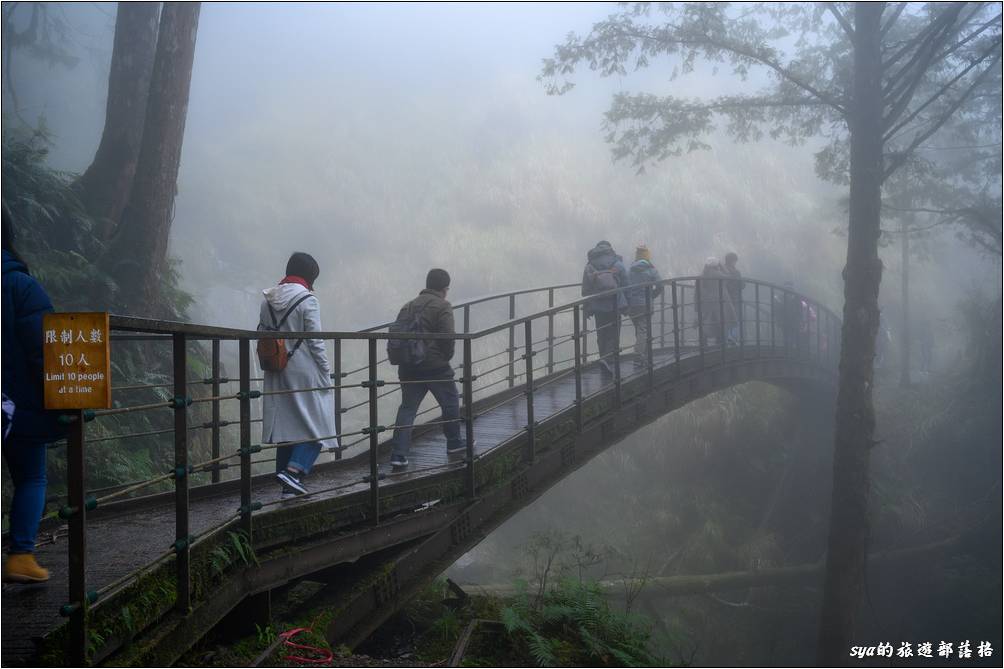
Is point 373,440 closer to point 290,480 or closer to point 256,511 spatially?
point 290,480

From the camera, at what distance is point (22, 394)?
3.37m

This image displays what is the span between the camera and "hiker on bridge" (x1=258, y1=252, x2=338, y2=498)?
474 centimetres

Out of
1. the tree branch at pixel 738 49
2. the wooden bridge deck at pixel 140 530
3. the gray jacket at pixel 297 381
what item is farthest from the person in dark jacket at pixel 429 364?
the tree branch at pixel 738 49

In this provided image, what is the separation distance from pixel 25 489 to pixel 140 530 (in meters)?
0.94

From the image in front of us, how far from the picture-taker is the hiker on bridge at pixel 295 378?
474cm

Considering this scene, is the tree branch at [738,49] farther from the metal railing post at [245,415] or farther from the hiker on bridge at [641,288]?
the metal railing post at [245,415]

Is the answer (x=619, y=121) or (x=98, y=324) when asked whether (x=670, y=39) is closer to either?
(x=619, y=121)

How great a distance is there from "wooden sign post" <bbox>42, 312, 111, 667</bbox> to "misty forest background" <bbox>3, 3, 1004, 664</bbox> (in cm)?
458

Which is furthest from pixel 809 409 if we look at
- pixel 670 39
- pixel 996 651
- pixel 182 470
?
pixel 182 470

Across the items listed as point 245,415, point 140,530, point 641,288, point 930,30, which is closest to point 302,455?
point 140,530

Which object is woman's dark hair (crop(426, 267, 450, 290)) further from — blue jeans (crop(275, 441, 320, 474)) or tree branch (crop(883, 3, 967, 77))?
tree branch (crop(883, 3, 967, 77))

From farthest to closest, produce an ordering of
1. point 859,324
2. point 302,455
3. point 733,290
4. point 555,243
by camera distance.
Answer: point 555,243
point 733,290
point 859,324
point 302,455

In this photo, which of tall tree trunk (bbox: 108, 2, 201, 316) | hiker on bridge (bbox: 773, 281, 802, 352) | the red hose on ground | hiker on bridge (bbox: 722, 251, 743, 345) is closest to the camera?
the red hose on ground

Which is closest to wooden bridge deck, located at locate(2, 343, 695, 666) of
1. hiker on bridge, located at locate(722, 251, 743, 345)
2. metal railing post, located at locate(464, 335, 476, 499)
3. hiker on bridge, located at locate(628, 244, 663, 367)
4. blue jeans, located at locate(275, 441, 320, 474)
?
metal railing post, located at locate(464, 335, 476, 499)
